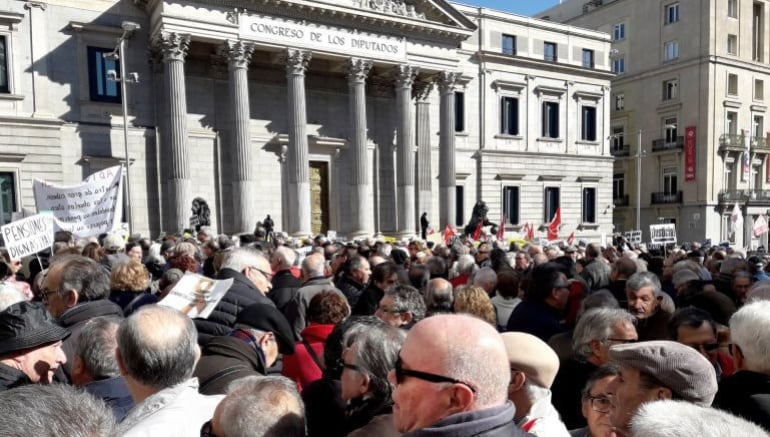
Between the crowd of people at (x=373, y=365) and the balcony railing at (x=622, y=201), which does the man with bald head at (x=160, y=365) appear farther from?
the balcony railing at (x=622, y=201)

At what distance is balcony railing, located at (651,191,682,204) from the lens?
39.9m

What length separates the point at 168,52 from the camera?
20.5m

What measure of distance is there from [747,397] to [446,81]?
25.8 meters

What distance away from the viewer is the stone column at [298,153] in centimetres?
2306

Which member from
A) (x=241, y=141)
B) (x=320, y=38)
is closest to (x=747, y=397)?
(x=241, y=141)

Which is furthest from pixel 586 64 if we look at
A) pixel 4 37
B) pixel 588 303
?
pixel 588 303

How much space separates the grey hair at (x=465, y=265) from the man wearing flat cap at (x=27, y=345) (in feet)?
18.4

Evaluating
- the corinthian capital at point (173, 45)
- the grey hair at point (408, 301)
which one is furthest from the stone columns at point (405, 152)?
the grey hair at point (408, 301)

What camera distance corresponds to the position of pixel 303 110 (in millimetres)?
23547

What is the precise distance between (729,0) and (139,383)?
160 ft

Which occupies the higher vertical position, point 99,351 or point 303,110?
Result: point 303,110

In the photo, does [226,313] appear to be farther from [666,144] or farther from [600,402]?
[666,144]

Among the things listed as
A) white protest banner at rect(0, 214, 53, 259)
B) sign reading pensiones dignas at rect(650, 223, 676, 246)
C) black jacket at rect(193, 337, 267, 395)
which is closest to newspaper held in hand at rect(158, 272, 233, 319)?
black jacket at rect(193, 337, 267, 395)

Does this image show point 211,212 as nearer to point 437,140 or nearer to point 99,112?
point 99,112
